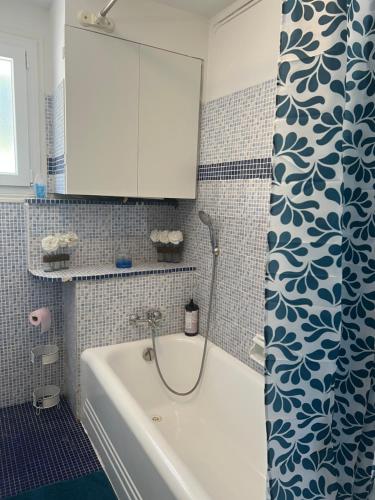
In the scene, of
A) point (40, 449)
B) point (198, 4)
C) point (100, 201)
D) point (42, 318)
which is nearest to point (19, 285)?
point (42, 318)

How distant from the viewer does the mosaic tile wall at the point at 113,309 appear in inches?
80.7

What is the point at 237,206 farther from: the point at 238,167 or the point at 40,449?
the point at 40,449

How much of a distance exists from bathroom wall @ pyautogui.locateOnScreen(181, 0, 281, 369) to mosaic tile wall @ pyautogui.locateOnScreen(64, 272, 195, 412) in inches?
7.0

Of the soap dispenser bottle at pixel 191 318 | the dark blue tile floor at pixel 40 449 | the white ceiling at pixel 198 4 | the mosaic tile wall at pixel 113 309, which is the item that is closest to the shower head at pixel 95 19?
the white ceiling at pixel 198 4

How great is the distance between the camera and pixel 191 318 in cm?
231

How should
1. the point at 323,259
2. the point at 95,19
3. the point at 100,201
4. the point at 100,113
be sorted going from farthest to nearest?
the point at 100,201, the point at 100,113, the point at 95,19, the point at 323,259

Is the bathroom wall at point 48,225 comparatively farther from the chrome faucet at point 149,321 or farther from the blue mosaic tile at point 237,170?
the blue mosaic tile at point 237,170

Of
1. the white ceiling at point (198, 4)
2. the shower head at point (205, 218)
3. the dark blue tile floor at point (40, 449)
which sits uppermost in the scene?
the white ceiling at point (198, 4)

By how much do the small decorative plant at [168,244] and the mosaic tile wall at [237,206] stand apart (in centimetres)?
14

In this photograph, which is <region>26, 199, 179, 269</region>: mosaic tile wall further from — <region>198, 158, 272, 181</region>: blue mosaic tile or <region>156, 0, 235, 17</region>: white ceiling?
<region>156, 0, 235, 17</region>: white ceiling

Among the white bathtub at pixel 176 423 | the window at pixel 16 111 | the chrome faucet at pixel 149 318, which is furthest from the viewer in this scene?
the chrome faucet at pixel 149 318

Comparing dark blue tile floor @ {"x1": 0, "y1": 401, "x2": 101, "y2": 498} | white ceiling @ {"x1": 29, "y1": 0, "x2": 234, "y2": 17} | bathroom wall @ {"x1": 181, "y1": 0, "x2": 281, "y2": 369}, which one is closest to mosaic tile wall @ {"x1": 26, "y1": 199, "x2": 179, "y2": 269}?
bathroom wall @ {"x1": 181, "y1": 0, "x2": 281, "y2": 369}

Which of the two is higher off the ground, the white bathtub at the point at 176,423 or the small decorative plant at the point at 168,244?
the small decorative plant at the point at 168,244

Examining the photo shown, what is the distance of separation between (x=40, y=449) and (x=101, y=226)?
1305 mm
